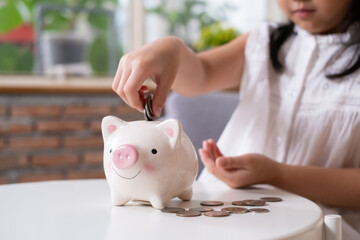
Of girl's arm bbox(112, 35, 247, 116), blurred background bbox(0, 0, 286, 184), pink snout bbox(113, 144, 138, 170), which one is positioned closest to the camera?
pink snout bbox(113, 144, 138, 170)

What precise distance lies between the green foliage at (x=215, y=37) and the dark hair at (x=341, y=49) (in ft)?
4.00

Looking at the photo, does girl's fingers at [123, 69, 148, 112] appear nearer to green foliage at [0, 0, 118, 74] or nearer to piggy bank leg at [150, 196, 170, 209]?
piggy bank leg at [150, 196, 170, 209]

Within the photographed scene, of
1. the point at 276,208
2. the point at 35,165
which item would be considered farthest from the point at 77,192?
the point at 35,165

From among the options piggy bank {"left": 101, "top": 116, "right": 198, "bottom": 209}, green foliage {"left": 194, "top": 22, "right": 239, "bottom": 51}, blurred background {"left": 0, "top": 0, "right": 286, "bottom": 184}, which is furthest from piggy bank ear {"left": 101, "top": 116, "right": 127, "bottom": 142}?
green foliage {"left": 194, "top": 22, "right": 239, "bottom": 51}

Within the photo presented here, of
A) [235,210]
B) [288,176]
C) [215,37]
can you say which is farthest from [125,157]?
[215,37]

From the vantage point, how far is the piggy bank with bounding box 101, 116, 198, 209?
585 millimetres

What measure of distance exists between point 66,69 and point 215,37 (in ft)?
2.34

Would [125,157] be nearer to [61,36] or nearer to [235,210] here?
[235,210]

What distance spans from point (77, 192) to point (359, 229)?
0.48 metres

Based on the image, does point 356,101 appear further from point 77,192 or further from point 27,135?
point 27,135

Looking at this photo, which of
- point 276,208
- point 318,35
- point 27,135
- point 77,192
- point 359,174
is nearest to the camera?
point 276,208

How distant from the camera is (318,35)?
3.35 feet

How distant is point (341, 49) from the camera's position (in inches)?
39.3

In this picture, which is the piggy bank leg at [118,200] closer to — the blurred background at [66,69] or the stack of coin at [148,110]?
the stack of coin at [148,110]
